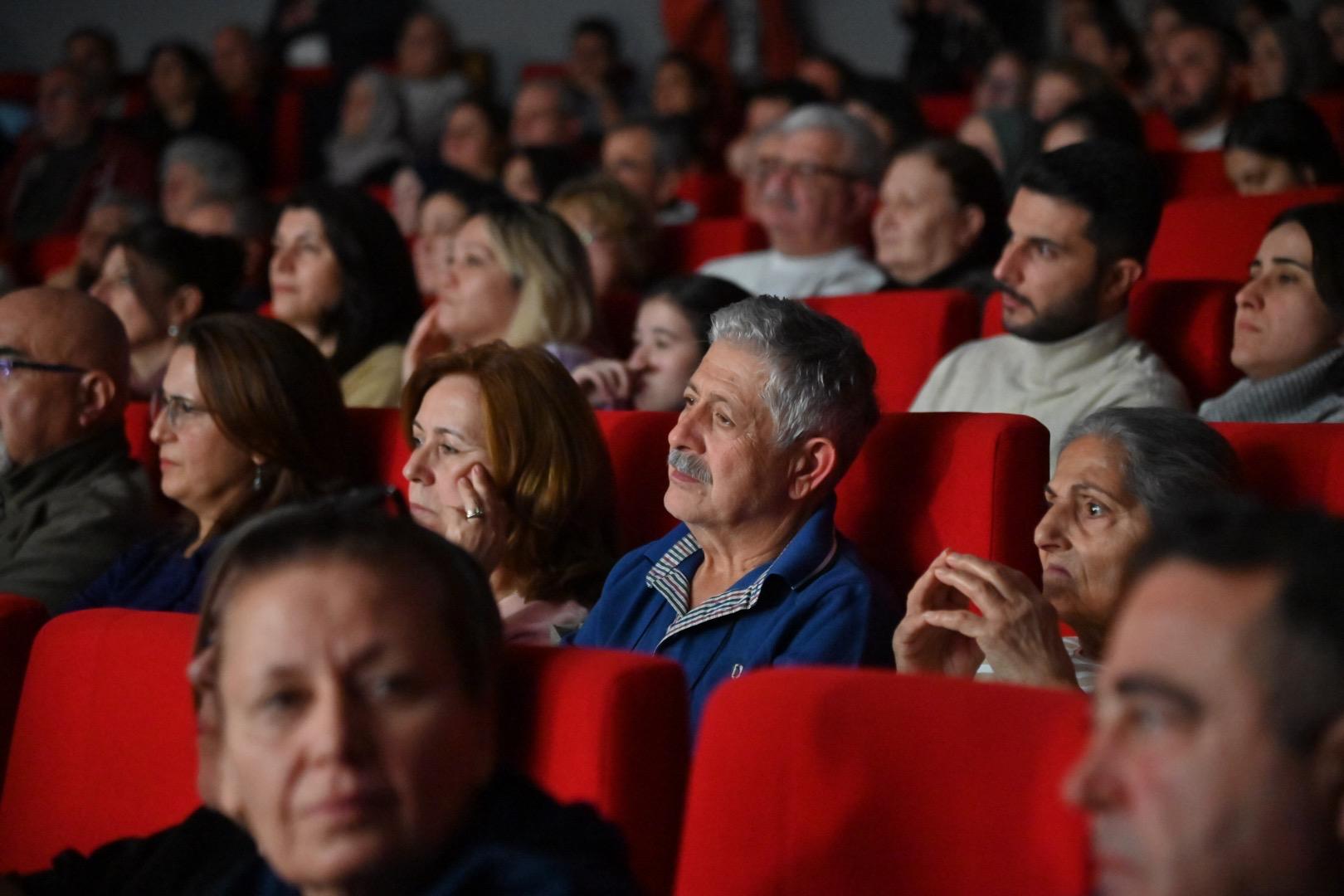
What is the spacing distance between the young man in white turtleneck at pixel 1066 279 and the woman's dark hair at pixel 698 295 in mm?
419

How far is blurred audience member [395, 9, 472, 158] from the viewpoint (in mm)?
5652

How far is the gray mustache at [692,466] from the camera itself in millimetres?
1798

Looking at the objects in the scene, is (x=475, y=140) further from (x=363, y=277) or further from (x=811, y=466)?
(x=811, y=466)

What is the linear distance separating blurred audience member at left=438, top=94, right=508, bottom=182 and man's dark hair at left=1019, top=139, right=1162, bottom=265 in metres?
2.65

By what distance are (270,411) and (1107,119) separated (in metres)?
2.04

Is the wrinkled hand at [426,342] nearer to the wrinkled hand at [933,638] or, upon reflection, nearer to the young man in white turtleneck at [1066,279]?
the young man in white turtleneck at [1066,279]

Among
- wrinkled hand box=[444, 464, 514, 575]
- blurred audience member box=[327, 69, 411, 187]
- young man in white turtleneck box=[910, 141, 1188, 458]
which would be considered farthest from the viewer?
blurred audience member box=[327, 69, 411, 187]

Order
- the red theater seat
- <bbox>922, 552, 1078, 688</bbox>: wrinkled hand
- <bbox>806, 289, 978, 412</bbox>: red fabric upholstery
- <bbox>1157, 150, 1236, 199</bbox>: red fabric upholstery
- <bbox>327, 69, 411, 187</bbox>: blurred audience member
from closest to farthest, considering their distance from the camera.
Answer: the red theater seat → <bbox>922, 552, 1078, 688</bbox>: wrinkled hand → <bbox>806, 289, 978, 412</bbox>: red fabric upholstery → <bbox>1157, 150, 1236, 199</bbox>: red fabric upholstery → <bbox>327, 69, 411, 187</bbox>: blurred audience member

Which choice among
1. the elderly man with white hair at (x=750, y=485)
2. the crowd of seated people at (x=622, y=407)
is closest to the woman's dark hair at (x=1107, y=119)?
the crowd of seated people at (x=622, y=407)

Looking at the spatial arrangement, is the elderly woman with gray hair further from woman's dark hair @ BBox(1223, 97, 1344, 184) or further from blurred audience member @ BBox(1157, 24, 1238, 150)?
blurred audience member @ BBox(1157, 24, 1238, 150)

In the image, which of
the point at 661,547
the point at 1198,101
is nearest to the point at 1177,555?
the point at 661,547

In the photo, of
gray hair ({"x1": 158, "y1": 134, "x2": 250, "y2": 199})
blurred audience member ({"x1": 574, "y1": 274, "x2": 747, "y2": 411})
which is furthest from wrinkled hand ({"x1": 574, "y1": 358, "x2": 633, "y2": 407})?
gray hair ({"x1": 158, "y1": 134, "x2": 250, "y2": 199})

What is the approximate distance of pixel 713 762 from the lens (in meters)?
1.09

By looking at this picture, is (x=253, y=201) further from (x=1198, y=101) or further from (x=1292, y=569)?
(x=1292, y=569)
